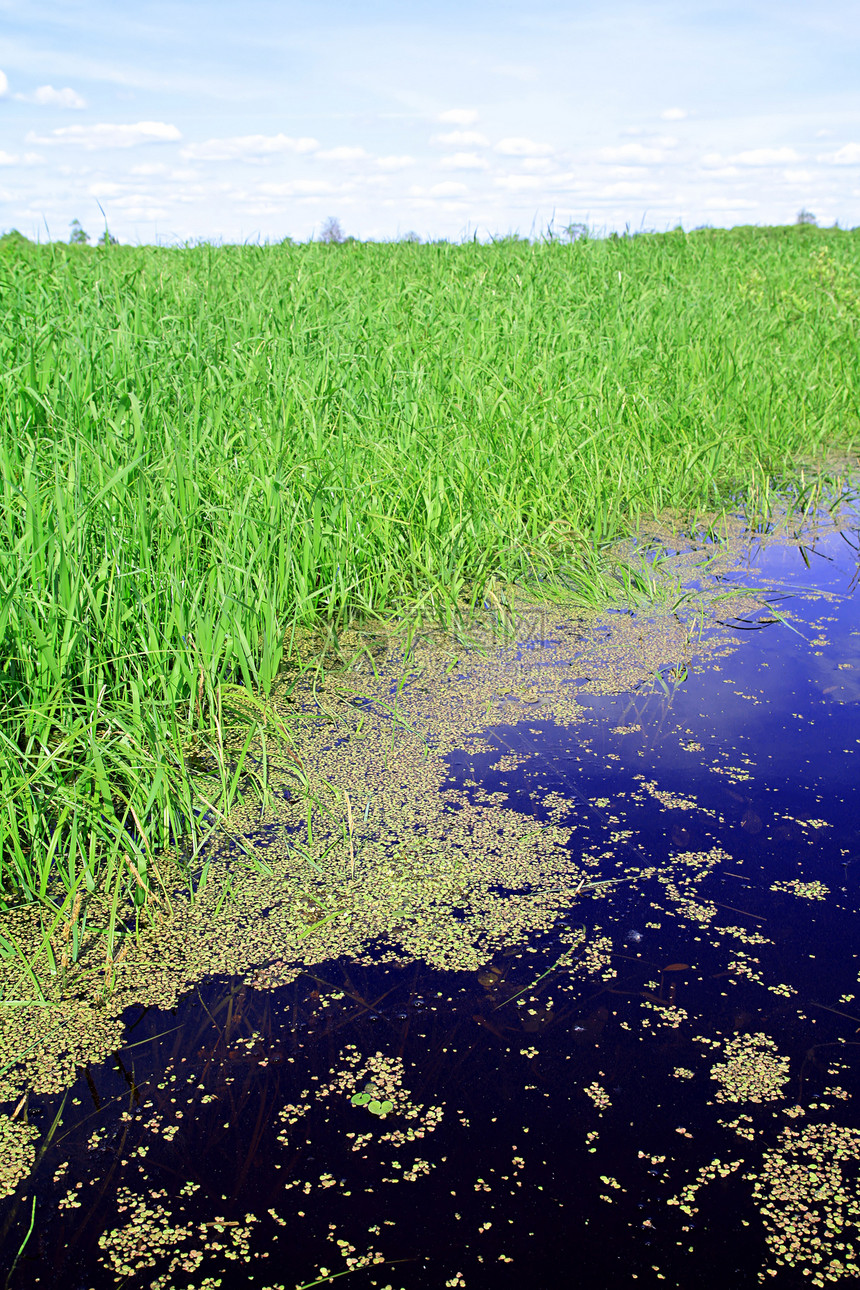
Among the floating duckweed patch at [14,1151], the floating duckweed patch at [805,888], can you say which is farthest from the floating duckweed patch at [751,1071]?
the floating duckweed patch at [14,1151]

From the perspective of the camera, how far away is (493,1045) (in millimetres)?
1244

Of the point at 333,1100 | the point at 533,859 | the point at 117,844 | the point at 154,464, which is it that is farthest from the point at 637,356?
the point at 333,1100

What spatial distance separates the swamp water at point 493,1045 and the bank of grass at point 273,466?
302mm

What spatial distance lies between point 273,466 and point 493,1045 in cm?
182

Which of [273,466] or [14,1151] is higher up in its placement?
[273,466]

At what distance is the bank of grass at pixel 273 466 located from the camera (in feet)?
5.85

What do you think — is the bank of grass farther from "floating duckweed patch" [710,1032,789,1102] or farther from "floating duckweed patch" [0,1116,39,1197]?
"floating duckweed patch" [710,1032,789,1102]

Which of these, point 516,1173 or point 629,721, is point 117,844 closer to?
point 516,1173

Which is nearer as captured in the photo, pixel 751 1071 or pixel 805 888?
pixel 751 1071

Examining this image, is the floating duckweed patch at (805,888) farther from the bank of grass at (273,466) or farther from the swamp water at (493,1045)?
the bank of grass at (273,466)

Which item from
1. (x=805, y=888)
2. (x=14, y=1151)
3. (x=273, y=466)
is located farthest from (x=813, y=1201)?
(x=273, y=466)

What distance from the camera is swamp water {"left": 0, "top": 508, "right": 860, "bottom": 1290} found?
1007 millimetres

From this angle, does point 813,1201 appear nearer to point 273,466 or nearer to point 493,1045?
point 493,1045

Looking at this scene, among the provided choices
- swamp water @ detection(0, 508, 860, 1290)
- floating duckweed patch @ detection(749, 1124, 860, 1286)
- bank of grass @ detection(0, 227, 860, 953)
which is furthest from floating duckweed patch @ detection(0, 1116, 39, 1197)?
floating duckweed patch @ detection(749, 1124, 860, 1286)
